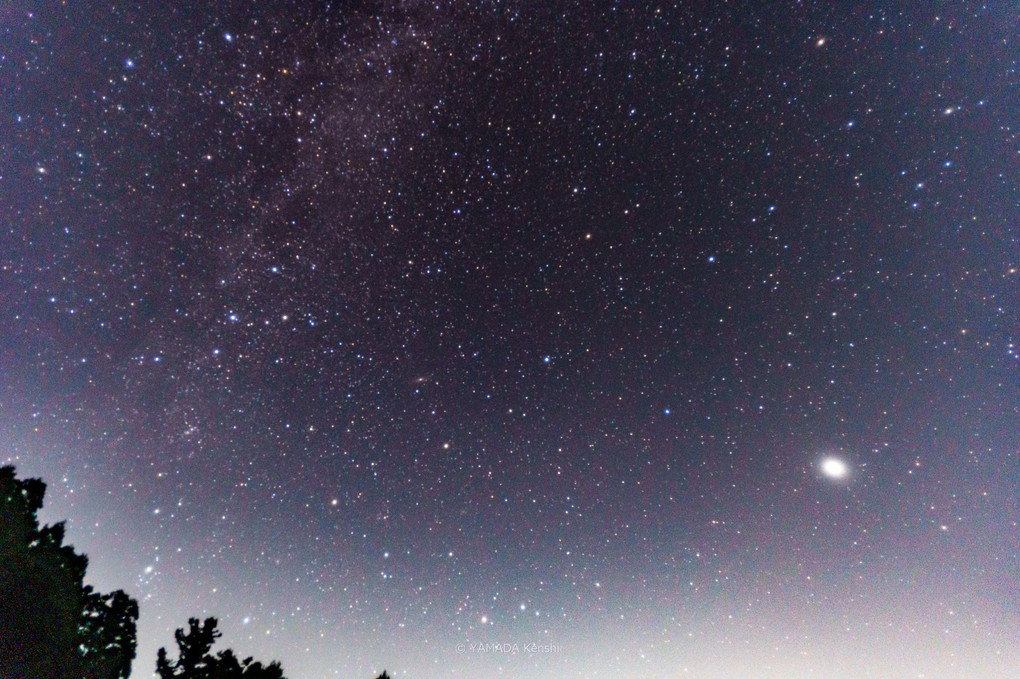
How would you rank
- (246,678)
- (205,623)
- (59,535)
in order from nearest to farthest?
(246,678) < (205,623) < (59,535)

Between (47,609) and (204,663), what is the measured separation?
2.10 m

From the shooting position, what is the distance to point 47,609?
4465mm

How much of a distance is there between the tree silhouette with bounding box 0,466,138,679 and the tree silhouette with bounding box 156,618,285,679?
1479 millimetres

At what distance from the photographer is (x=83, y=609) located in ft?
16.0

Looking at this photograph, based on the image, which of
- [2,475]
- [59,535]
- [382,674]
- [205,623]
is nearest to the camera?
[382,674]

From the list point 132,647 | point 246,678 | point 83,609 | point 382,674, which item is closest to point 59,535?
point 83,609

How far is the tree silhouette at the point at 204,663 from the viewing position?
386 cm

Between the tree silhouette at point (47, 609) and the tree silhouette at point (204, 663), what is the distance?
148 centimetres

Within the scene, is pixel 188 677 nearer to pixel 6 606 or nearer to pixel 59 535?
pixel 6 606

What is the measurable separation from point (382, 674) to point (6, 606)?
4.06 m

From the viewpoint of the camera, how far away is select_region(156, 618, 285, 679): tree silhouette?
12.7ft

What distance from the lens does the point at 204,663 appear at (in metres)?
4.00

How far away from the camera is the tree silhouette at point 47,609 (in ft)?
14.0

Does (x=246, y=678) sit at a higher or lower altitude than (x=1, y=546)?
lower
